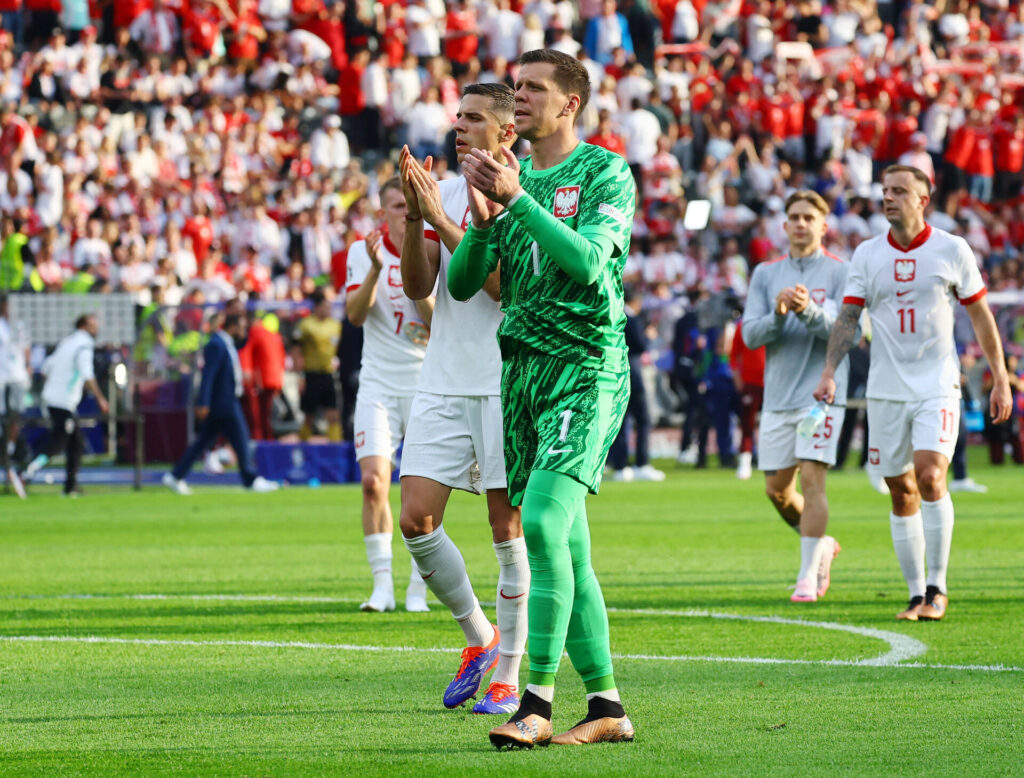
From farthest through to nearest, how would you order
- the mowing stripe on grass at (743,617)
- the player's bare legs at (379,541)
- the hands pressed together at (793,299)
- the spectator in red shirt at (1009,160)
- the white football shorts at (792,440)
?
1. the spectator in red shirt at (1009,160)
2. the white football shorts at (792,440)
3. the hands pressed together at (793,299)
4. the player's bare legs at (379,541)
5. the mowing stripe on grass at (743,617)

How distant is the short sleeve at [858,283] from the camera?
975 cm

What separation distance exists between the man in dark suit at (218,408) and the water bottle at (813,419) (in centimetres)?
1127

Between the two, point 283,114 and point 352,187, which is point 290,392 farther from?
point 283,114

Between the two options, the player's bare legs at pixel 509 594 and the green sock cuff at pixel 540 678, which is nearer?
the green sock cuff at pixel 540 678

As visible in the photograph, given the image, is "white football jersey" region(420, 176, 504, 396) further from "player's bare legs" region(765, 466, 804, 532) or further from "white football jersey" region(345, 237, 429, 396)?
"player's bare legs" region(765, 466, 804, 532)

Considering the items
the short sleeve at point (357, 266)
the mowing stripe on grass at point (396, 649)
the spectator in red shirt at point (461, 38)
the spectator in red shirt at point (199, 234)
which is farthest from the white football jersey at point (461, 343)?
the spectator in red shirt at point (461, 38)

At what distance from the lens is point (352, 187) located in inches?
1086

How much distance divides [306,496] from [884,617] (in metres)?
11.3

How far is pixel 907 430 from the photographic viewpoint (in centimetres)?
957

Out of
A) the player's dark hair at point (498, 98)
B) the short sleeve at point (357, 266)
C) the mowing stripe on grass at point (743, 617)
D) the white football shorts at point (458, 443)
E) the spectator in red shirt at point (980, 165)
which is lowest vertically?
the mowing stripe on grass at point (743, 617)

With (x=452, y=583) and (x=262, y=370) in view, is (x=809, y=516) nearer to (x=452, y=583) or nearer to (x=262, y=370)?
(x=452, y=583)

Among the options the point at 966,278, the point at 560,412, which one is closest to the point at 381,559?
the point at 966,278

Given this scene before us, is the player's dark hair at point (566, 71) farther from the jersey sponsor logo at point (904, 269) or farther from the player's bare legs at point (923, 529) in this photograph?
the player's bare legs at point (923, 529)

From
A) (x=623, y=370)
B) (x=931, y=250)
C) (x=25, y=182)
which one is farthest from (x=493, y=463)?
(x=25, y=182)
